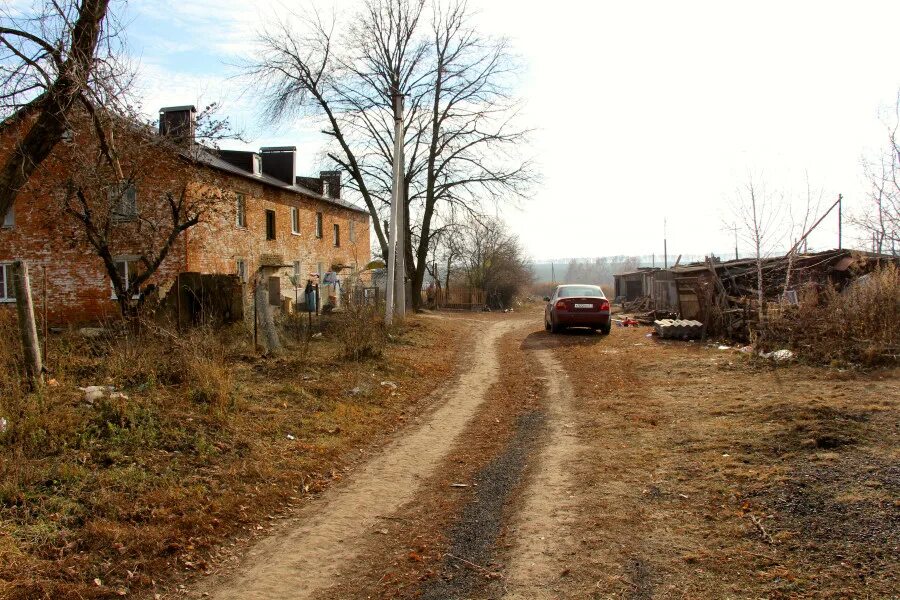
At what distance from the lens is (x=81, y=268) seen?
2278 centimetres

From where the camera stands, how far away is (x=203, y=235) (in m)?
22.8

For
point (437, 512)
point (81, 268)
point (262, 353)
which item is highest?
point (81, 268)

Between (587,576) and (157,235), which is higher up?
(157,235)

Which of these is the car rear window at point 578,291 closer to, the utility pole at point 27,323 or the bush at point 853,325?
the bush at point 853,325

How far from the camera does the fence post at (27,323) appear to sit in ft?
21.2

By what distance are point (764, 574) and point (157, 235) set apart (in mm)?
13227

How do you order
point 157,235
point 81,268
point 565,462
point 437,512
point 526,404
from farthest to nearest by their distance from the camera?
point 81,268
point 157,235
point 526,404
point 565,462
point 437,512

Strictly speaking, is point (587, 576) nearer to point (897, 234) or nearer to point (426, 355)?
point (426, 355)

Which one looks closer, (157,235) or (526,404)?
(526,404)

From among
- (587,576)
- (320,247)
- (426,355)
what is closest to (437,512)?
(587,576)

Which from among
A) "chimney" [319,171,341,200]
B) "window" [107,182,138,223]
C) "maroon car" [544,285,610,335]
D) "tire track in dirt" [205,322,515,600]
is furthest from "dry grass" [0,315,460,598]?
"chimney" [319,171,341,200]

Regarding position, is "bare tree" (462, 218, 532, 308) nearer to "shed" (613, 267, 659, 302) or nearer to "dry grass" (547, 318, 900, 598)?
"shed" (613, 267, 659, 302)

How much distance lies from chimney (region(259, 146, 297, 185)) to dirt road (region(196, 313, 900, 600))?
85.4ft

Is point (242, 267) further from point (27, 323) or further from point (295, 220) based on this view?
point (27, 323)
